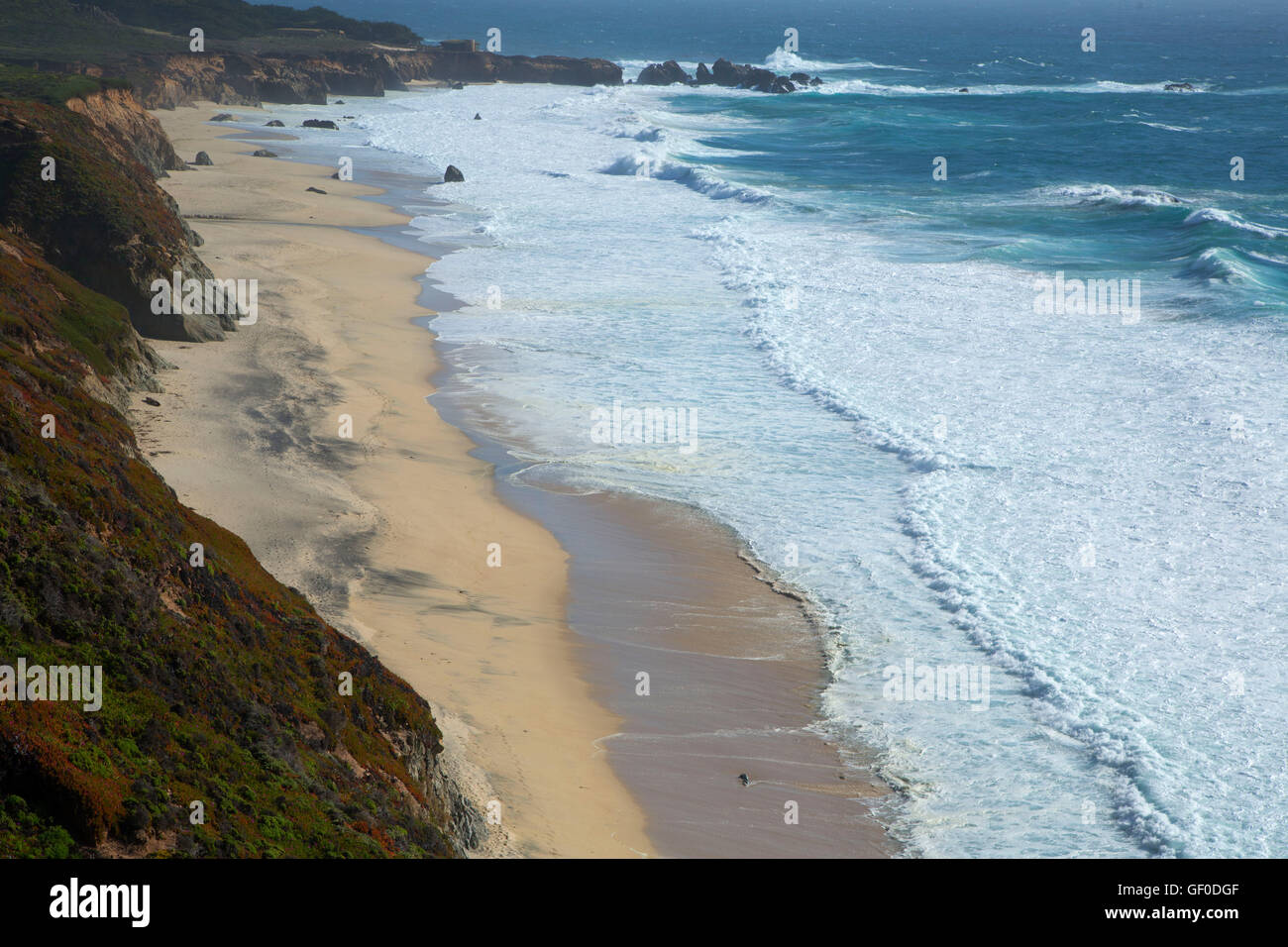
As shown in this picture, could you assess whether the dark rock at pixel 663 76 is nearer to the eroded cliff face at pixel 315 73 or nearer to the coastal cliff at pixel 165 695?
the eroded cliff face at pixel 315 73

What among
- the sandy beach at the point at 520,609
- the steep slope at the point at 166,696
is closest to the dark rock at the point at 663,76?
the sandy beach at the point at 520,609

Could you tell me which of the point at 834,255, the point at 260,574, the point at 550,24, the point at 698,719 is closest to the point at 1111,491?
the point at 698,719

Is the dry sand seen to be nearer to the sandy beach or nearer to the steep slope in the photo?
the sandy beach

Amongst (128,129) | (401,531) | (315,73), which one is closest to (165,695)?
(401,531)

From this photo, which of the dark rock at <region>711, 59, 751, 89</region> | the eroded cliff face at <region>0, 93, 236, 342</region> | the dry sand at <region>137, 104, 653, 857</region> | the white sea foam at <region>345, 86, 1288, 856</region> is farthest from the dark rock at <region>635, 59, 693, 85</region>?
the eroded cliff face at <region>0, 93, 236, 342</region>
